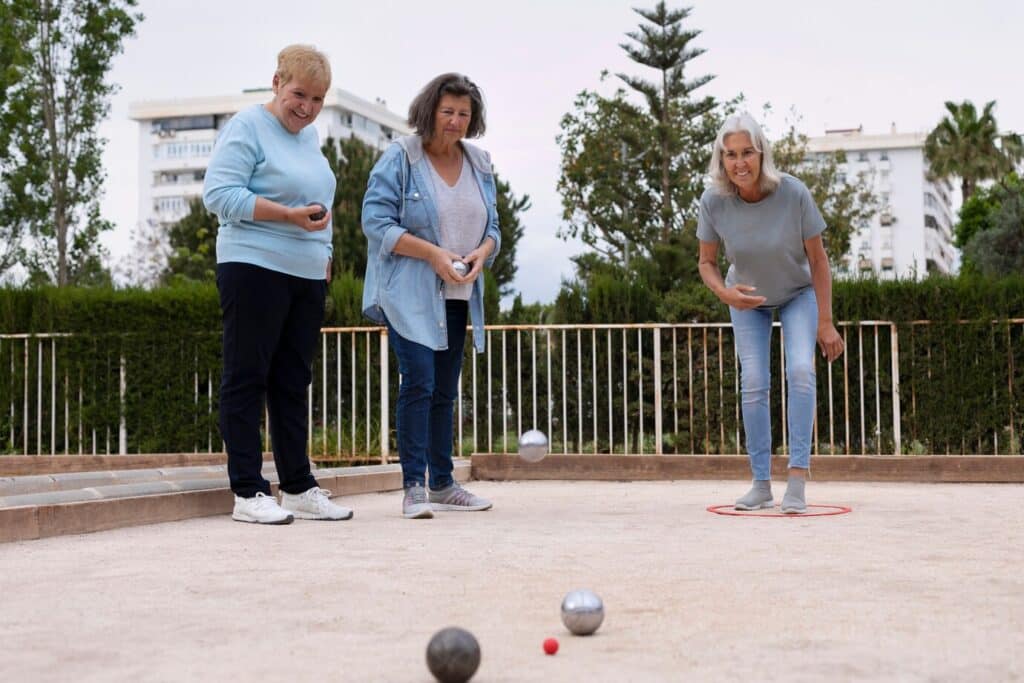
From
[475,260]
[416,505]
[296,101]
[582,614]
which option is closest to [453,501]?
[416,505]

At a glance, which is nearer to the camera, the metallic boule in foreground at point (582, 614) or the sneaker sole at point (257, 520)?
the metallic boule in foreground at point (582, 614)

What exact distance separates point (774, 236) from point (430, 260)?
1421 millimetres

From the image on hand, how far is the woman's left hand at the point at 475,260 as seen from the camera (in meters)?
4.77

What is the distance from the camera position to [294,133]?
4754mm

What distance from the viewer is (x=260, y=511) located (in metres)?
4.49

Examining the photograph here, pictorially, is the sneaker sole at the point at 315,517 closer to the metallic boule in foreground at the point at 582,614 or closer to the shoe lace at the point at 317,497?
the shoe lace at the point at 317,497

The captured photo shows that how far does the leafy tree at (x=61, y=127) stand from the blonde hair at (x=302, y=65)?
541 inches

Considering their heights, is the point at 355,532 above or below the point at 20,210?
below

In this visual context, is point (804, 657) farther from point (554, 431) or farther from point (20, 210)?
point (20, 210)

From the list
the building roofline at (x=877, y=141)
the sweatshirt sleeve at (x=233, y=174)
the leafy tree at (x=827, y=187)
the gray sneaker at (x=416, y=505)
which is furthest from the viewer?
the building roofline at (x=877, y=141)

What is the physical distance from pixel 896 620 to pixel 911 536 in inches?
63.6

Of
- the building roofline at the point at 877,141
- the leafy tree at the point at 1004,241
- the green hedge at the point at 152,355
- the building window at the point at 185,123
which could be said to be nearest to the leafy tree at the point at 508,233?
the leafy tree at the point at 1004,241

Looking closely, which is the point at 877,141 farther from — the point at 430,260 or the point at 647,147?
the point at 430,260

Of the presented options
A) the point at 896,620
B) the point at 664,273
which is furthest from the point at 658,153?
the point at 896,620
